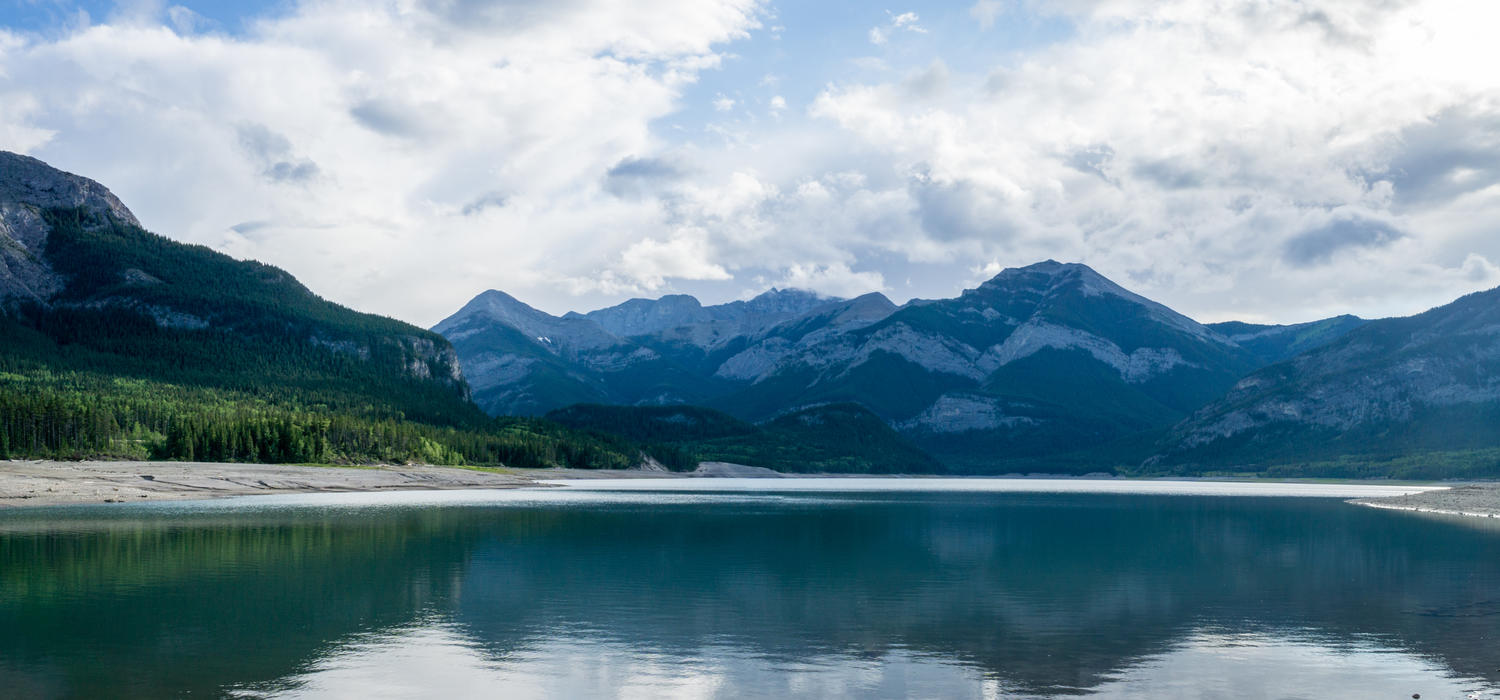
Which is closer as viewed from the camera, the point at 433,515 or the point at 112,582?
the point at 112,582

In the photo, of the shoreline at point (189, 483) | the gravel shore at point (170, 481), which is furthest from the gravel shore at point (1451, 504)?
the gravel shore at point (170, 481)

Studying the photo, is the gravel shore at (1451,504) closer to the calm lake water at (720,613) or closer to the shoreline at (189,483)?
the shoreline at (189,483)

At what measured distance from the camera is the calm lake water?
102ft

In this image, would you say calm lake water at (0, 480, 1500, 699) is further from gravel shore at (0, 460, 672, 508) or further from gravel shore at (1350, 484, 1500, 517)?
gravel shore at (1350, 484, 1500, 517)

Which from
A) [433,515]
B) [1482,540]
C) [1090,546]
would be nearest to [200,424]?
[433,515]

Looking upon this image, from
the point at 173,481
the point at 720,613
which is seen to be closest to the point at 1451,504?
the point at 720,613

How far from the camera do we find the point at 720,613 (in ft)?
146

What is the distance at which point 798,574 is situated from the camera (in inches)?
2317

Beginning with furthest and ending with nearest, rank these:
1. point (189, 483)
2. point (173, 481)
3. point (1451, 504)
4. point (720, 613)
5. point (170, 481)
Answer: point (1451, 504) < point (189, 483) < point (173, 481) < point (170, 481) < point (720, 613)

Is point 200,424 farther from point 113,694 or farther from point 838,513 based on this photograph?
point 113,694

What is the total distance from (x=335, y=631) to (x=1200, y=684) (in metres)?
29.6

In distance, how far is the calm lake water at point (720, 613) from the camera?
31047mm

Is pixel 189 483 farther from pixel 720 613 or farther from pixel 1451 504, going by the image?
pixel 1451 504

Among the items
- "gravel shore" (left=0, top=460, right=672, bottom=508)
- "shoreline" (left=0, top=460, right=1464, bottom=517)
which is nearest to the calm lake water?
"gravel shore" (left=0, top=460, right=672, bottom=508)
